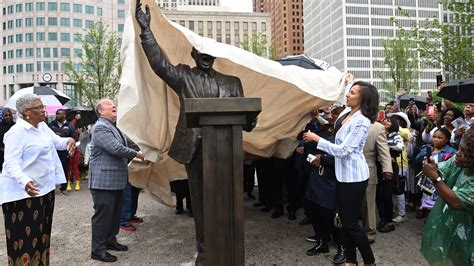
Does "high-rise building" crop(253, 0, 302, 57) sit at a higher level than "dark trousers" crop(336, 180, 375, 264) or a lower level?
higher

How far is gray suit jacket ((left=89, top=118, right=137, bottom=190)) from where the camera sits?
4.39m

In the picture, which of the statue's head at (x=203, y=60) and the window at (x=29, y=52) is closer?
the statue's head at (x=203, y=60)

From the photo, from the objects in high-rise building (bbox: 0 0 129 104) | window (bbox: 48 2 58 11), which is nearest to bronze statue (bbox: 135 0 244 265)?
high-rise building (bbox: 0 0 129 104)

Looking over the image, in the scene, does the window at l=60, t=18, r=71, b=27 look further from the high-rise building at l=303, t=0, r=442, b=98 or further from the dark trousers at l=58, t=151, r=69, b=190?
the dark trousers at l=58, t=151, r=69, b=190

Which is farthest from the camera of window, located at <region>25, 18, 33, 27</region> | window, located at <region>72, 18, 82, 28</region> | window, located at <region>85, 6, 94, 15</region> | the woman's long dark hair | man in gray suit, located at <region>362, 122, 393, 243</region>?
window, located at <region>72, 18, 82, 28</region>

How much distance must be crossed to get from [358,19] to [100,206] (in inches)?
4317

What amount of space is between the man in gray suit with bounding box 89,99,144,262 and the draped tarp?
374mm

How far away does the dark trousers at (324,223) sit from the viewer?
441cm

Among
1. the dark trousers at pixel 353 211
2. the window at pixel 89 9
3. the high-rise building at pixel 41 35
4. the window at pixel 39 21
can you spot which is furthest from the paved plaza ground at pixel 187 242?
the window at pixel 39 21

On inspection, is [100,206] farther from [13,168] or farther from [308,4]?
[308,4]

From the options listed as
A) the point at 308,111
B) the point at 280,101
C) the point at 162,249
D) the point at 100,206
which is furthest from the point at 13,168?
the point at 308,111

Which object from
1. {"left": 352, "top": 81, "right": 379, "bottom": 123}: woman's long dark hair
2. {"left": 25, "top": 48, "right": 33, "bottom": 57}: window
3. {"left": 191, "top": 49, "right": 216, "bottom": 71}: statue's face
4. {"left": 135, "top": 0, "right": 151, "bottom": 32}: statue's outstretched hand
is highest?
{"left": 25, "top": 48, "right": 33, "bottom": 57}: window

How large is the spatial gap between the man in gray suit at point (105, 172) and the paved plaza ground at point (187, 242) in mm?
328

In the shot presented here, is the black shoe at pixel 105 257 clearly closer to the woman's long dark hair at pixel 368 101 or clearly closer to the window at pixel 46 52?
the woman's long dark hair at pixel 368 101
